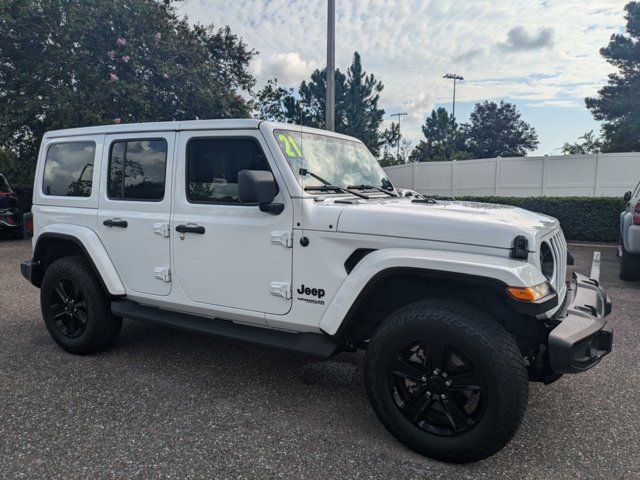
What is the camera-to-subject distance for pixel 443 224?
2.53m

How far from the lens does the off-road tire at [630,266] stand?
21.6 feet

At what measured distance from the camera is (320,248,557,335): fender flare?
2305 millimetres

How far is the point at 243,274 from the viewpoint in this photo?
3.14 metres

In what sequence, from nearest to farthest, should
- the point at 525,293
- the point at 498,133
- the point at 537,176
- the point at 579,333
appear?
the point at 525,293 < the point at 579,333 < the point at 537,176 < the point at 498,133

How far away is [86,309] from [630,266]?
6.97m

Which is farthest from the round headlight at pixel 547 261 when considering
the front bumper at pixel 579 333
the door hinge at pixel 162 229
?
the door hinge at pixel 162 229

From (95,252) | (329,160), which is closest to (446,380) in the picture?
(329,160)

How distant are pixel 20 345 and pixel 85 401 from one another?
1.58 meters

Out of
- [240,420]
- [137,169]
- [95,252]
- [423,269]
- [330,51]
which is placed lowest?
[240,420]

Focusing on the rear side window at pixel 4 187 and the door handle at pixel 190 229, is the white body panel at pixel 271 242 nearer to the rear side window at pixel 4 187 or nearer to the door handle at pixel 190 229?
the door handle at pixel 190 229

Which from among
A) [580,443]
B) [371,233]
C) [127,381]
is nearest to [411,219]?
[371,233]

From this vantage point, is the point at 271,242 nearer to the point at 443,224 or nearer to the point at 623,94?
the point at 443,224

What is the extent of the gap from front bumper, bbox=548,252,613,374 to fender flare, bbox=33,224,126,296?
3.14 m

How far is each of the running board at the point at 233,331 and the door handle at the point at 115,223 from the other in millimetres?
644
